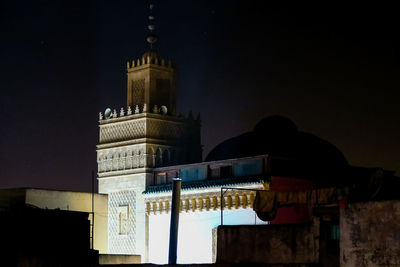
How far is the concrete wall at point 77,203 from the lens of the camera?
37.2 meters

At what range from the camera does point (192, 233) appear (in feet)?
119

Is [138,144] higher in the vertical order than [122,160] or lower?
higher

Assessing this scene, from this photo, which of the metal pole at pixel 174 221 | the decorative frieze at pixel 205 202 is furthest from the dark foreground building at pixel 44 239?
the decorative frieze at pixel 205 202

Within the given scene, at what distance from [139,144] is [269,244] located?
16.1 meters

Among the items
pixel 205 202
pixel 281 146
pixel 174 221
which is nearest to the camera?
pixel 174 221

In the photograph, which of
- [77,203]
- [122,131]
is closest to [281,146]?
[122,131]

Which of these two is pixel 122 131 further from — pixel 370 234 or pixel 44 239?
pixel 370 234

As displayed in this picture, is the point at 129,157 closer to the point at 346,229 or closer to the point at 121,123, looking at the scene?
the point at 121,123

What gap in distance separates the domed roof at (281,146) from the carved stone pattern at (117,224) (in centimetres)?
366

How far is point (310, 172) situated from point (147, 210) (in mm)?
6799

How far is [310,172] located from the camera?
35375 millimetres

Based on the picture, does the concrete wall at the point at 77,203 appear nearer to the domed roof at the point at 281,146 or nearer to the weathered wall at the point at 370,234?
the domed roof at the point at 281,146

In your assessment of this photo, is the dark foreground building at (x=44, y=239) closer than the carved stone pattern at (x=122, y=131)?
Yes

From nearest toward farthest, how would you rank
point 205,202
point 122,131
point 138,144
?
point 205,202 → point 138,144 → point 122,131
